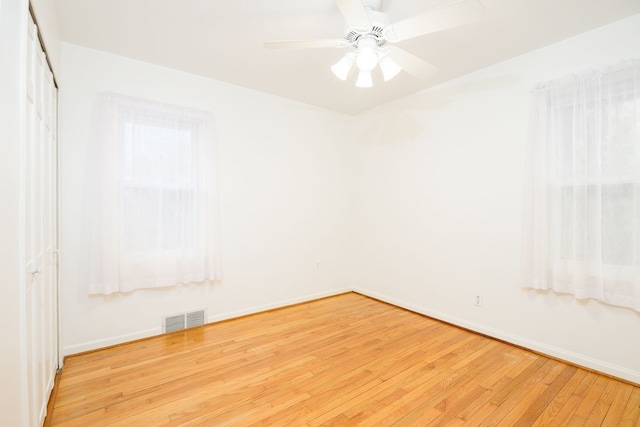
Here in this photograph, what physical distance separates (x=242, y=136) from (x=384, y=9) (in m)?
1.97

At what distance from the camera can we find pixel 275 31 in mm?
2279

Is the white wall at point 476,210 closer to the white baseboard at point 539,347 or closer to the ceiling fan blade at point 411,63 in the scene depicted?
the white baseboard at point 539,347

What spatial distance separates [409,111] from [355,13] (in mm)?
2242

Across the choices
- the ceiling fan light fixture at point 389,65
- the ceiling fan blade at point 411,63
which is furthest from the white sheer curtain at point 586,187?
the ceiling fan light fixture at point 389,65

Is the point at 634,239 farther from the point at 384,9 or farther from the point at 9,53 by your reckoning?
the point at 9,53

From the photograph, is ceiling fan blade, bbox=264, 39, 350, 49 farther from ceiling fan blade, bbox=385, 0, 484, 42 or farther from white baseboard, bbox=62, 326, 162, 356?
white baseboard, bbox=62, 326, 162, 356

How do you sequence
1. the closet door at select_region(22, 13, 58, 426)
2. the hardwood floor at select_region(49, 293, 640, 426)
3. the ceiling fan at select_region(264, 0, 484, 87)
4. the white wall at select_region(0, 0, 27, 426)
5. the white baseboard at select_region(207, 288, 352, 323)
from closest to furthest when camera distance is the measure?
the white wall at select_region(0, 0, 27, 426), the closet door at select_region(22, 13, 58, 426), the ceiling fan at select_region(264, 0, 484, 87), the hardwood floor at select_region(49, 293, 640, 426), the white baseboard at select_region(207, 288, 352, 323)

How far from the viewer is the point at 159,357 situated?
2439 mm

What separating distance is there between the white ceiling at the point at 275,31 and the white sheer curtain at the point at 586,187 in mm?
453

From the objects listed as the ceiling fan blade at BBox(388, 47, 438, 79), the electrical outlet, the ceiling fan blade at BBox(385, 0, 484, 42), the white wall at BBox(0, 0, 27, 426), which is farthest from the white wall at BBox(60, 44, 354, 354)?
the ceiling fan blade at BBox(385, 0, 484, 42)

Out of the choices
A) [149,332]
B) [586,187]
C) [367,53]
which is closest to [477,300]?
[586,187]

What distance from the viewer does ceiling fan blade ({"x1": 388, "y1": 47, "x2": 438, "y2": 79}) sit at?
1892mm

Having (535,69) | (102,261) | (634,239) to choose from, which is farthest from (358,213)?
(102,261)

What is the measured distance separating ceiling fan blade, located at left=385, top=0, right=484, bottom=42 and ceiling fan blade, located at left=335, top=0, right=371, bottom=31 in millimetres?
168
